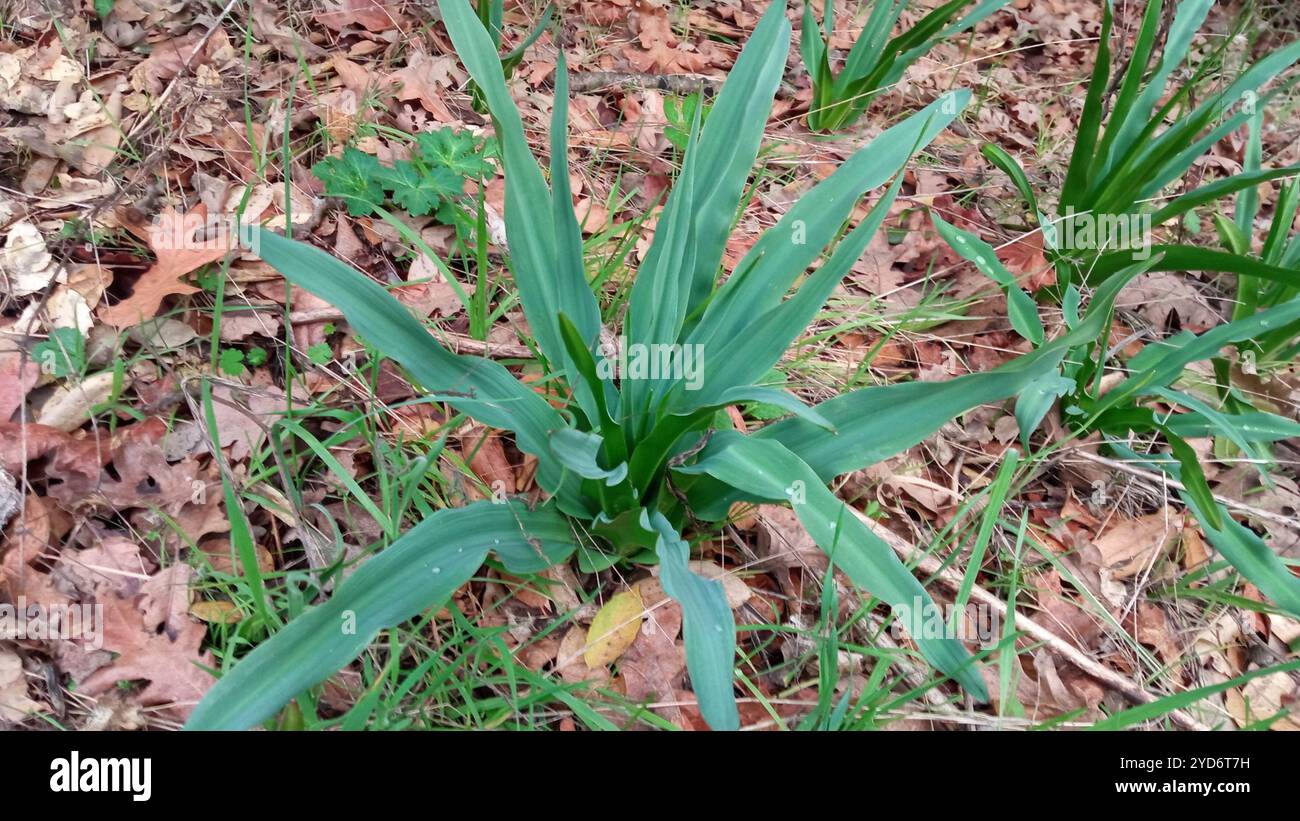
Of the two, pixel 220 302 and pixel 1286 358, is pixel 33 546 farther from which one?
pixel 1286 358

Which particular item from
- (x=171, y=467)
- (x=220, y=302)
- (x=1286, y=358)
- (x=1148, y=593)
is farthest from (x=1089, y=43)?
(x=171, y=467)

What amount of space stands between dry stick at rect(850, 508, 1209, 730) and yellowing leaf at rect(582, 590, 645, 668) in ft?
1.29

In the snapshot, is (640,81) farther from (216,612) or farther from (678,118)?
(216,612)

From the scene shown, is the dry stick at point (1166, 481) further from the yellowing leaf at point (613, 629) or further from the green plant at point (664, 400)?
the yellowing leaf at point (613, 629)

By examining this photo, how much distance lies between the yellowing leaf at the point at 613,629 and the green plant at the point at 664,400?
71 mm

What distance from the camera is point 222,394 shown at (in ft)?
4.51

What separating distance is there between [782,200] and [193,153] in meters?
1.31

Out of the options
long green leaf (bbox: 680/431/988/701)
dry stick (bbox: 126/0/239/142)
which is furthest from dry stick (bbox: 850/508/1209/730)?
dry stick (bbox: 126/0/239/142)

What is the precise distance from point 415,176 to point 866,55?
1.17m

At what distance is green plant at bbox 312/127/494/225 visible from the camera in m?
1.62

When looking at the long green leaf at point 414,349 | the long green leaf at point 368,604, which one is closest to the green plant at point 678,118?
the long green leaf at point 414,349

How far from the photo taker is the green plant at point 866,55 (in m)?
1.93

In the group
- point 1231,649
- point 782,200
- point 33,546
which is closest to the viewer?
point 33,546

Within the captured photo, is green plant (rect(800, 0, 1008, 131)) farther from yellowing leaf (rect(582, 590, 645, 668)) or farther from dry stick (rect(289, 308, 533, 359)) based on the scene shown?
yellowing leaf (rect(582, 590, 645, 668))
